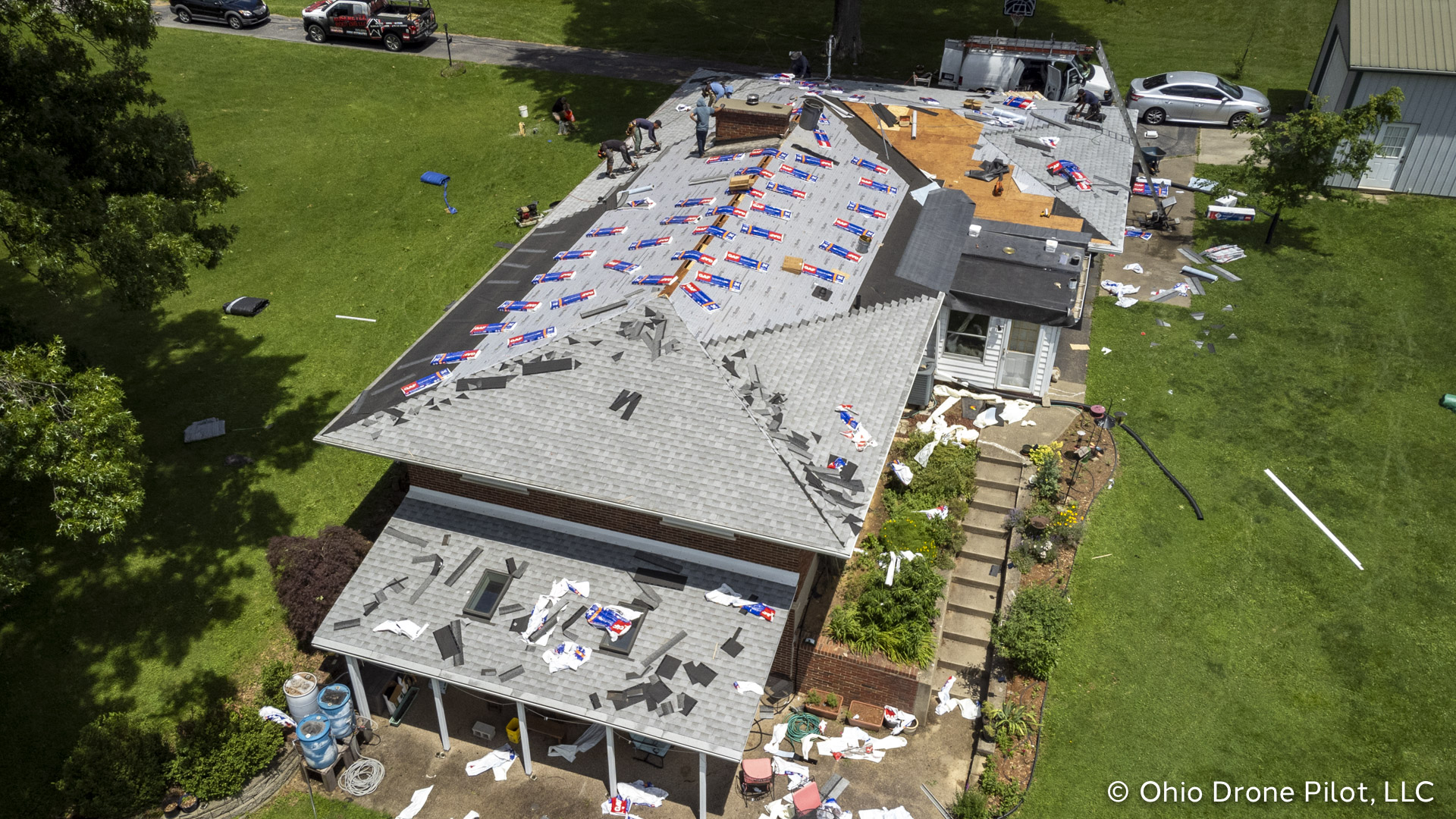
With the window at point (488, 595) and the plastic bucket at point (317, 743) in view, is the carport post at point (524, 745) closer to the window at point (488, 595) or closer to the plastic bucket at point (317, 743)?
the window at point (488, 595)

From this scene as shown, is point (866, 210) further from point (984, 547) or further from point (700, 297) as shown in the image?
point (984, 547)

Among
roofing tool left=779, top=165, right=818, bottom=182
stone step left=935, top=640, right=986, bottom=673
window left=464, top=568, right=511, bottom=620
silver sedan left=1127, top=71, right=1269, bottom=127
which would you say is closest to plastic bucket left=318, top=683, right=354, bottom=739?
window left=464, top=568, right=511, bottom=620

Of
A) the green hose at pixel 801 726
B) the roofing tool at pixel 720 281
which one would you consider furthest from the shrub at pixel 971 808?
the roofing tool at pixel 720 281

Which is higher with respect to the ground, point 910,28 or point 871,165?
point 910,28

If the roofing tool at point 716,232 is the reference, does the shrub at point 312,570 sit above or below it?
below

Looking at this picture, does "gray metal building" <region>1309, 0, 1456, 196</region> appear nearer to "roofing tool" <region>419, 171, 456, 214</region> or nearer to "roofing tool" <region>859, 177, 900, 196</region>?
"roofing tool" <region>859, 177, 900, 196</region>

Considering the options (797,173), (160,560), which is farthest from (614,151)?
(160,560)
